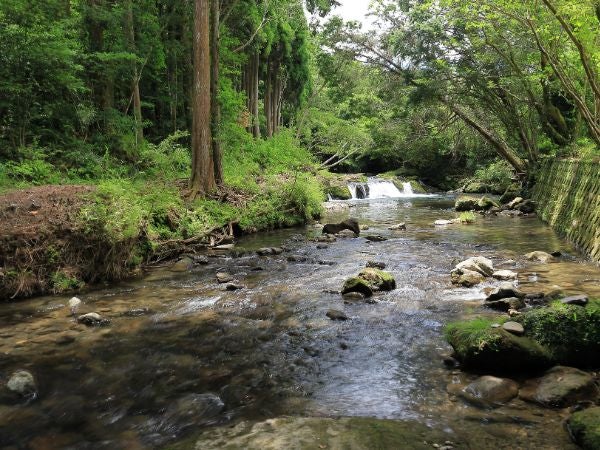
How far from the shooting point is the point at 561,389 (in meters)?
4.12

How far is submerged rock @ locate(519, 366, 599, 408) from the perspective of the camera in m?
4.04

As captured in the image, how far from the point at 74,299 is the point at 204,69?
8.73 m

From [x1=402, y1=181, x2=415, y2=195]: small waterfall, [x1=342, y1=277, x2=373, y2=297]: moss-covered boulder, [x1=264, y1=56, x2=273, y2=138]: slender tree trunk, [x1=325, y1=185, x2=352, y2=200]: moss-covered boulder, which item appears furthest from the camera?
[x1=402, y1=181, x2=415, y2=195]: small waterfall

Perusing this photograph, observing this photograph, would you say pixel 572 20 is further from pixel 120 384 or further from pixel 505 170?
pixel 505 170

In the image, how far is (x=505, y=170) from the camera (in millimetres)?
29641

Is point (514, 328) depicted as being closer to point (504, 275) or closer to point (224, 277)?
point (504, 275)

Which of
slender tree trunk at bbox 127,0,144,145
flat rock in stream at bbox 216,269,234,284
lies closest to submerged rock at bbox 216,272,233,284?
flat rock in stream at bbox 216,269,234,284

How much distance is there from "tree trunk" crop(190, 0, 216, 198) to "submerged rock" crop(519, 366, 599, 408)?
11014 millimetres

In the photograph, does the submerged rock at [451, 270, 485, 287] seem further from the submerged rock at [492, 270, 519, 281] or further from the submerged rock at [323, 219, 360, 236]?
the submerged rock at [323, 219, 360, 236]

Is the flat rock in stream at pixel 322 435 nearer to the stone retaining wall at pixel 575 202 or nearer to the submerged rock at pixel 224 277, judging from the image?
the submerged rock at pixel 224 277

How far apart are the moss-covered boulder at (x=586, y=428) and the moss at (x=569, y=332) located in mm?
1265

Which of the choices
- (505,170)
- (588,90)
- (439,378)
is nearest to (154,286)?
(439,378)

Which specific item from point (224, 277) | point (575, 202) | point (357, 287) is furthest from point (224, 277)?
point (575, 202)

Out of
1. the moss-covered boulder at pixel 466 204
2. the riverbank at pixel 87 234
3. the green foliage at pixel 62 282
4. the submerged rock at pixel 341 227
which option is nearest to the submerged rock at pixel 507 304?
the riverbank at pixel 87 234
